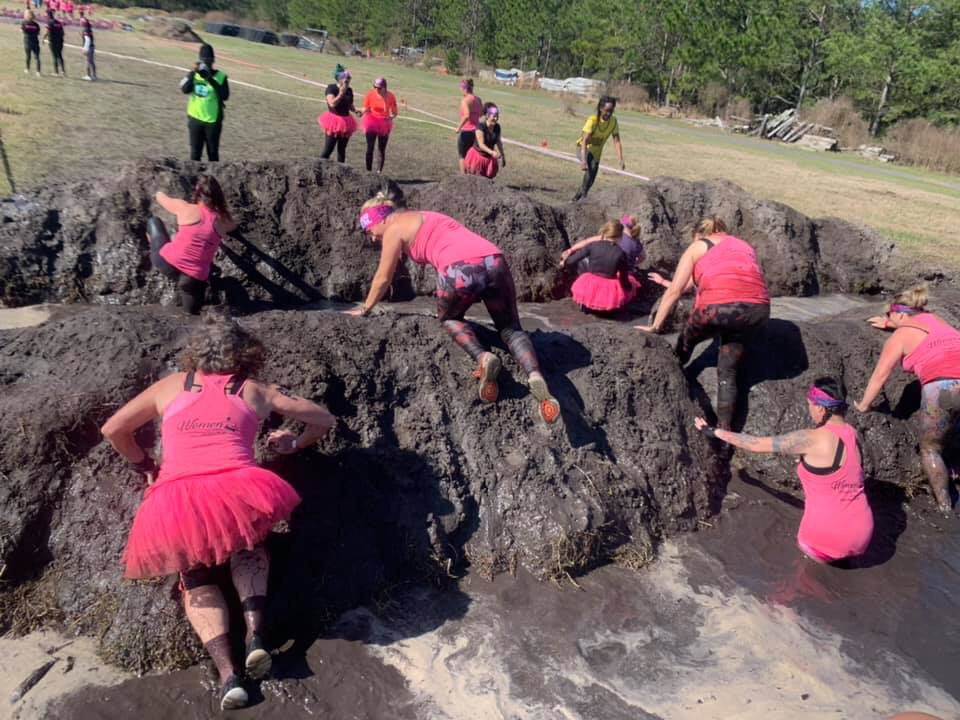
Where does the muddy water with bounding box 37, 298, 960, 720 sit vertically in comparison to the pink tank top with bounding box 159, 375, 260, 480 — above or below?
below

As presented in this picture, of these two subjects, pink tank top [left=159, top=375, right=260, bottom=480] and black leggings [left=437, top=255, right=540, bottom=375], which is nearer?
pink tank top [left=159, top=375, right=260, bottom=480]

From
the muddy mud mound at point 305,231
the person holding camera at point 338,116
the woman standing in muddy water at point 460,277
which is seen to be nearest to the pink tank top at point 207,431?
the woman standing in muddy water at point 460,277

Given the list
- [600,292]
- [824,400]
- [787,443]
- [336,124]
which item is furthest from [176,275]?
[824,400]

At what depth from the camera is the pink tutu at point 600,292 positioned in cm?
766

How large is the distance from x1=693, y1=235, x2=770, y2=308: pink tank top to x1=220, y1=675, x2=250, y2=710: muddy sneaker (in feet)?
13.4

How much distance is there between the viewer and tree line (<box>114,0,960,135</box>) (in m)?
38.7

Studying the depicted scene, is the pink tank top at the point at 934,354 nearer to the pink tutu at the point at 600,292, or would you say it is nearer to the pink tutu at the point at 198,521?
the pink tutu at the point at 600,292

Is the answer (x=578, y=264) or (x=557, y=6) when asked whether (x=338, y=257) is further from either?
(x=557, y=6)

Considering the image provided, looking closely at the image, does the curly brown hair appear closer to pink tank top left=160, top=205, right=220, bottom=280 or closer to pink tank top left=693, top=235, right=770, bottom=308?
pink tank top left=160, top=205, right=220, bottom=280

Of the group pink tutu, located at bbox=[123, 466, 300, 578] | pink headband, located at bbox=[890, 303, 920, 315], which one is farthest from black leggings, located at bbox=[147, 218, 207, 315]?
pink headband, located at bbox=[890, 303, 920, 315]

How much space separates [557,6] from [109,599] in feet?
195

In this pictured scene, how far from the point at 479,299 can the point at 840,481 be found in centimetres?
270

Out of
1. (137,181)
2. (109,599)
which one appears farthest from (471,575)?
(137,181)

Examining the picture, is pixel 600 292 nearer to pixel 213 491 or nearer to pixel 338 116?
pixel 338 116
